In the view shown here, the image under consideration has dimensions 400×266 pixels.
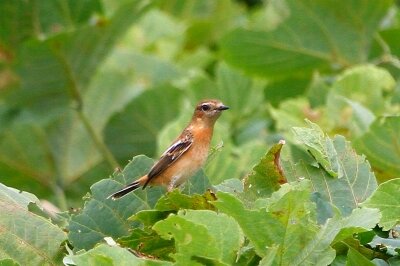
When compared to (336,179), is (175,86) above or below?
below

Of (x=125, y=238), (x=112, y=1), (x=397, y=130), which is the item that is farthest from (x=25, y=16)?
(x=125, y=238)

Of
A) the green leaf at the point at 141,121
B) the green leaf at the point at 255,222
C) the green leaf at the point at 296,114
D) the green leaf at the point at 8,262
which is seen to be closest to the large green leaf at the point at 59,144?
the green leaf at the point at 141,121

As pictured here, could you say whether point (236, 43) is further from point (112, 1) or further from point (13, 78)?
point (112, 1)

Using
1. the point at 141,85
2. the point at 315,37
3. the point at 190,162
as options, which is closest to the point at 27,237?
the point at 190,162

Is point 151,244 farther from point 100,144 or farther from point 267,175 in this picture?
point 100,144

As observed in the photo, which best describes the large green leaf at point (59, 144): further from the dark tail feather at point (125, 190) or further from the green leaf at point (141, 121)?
the dark tail feather at point (125, 190)
